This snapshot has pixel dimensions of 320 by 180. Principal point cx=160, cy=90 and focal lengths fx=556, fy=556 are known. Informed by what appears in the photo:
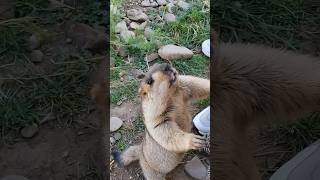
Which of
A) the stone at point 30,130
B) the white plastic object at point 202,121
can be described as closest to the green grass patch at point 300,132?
the white plastic object at point 202,121

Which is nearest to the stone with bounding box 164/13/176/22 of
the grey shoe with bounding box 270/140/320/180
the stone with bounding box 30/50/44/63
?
the stone with bounding box 30/50/44/63

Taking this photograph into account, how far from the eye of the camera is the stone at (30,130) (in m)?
1.64

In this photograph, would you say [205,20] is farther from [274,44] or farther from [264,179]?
[264,179]

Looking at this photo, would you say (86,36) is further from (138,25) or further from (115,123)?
(115,123)

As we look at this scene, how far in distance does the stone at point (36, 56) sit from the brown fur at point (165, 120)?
34 centimetres

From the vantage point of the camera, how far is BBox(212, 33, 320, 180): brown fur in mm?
1552

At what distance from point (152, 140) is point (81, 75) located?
306mm

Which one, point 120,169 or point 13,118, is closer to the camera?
point 120,169

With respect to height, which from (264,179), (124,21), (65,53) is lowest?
(264,179)

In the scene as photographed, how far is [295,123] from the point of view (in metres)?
1.65

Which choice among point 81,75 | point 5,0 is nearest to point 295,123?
point 81,75

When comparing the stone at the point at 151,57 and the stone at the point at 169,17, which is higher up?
the stone at the point at 169,17

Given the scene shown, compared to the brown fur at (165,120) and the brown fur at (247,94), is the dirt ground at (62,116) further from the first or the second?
the brown fur at (247,94)

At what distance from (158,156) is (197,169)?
12 centimetres
